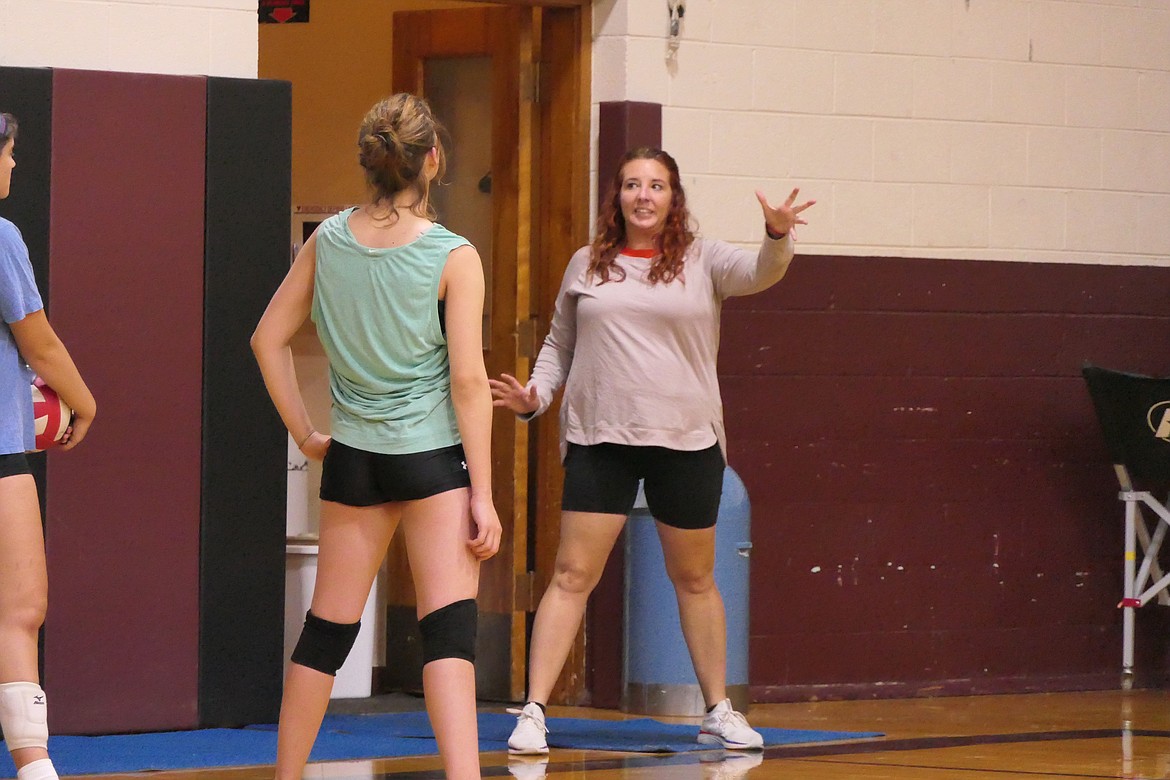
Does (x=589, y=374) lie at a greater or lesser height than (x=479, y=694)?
greater

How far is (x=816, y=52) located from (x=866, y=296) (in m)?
0.82

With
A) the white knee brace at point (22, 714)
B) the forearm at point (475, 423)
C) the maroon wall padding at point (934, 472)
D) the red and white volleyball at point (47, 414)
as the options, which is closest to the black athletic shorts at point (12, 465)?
the red and white volleyball at point (47, 414)

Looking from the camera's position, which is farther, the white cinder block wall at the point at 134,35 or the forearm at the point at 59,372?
the white cinder block wall at the point at 134,35

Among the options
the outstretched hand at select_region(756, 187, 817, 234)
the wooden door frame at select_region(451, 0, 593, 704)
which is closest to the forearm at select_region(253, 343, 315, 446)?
the outstretched hand at select_region(756, 187, 817, 234)

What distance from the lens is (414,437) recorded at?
346 cm

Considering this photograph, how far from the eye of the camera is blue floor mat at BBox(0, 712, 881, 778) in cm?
475

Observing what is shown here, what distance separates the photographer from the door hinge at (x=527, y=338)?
6125mm

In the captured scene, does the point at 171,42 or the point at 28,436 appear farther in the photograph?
the point at 171,42

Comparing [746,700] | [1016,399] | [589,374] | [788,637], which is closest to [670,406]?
[589,374]

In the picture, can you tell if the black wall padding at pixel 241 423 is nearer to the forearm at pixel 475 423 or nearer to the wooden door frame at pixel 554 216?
the wooden door frame at pixel 554 216

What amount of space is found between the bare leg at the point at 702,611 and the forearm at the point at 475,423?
165cm

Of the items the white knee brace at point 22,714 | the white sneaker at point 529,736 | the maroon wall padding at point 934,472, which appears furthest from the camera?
the maroon wall padding at point 934,472

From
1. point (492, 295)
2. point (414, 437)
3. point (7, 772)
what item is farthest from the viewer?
point (492, 295)

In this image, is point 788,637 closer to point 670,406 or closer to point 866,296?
point 866,296
